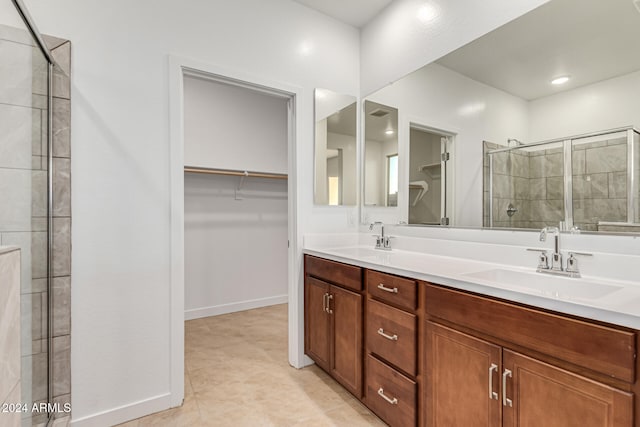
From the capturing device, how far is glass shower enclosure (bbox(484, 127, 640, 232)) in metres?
1.24

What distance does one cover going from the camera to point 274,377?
7.02 ft

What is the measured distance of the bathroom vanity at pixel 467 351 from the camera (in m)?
0.83

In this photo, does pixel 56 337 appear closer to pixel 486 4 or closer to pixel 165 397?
pixel 165 397

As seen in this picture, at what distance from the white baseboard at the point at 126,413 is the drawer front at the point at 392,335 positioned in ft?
4.11

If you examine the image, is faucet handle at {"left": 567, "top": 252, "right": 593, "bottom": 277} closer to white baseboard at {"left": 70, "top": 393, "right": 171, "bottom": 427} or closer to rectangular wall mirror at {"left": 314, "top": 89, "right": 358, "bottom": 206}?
rectangular wall mirror at {"left": 314, "top": 89, "right": 358, "bottom": 206}

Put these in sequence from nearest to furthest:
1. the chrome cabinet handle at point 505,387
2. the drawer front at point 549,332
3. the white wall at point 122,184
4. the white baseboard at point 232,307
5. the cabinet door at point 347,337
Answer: the drawer front at point 549,332
the chrome cabinet handle at point 505,387
the white wall at point 122,184
the cabinet door at point 347,337
the white baseboard at point 232,307

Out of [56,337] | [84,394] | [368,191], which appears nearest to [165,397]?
[84,394]

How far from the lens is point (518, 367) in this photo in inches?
39.7

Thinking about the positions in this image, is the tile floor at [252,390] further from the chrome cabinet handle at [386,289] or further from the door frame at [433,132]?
the door frame at [433,132]

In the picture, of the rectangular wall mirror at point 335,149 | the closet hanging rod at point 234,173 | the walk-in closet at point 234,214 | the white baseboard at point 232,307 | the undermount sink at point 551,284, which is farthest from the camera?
the white baseboard at point 232,307

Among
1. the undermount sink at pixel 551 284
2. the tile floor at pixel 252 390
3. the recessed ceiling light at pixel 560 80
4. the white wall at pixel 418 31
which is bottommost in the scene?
the tile floor at pixel 252 390

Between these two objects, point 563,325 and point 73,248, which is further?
point 73,248

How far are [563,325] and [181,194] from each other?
190 centimetres

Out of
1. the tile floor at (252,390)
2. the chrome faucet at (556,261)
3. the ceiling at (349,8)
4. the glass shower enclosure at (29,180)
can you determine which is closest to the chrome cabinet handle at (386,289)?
the chrome faucet at (556,261)
